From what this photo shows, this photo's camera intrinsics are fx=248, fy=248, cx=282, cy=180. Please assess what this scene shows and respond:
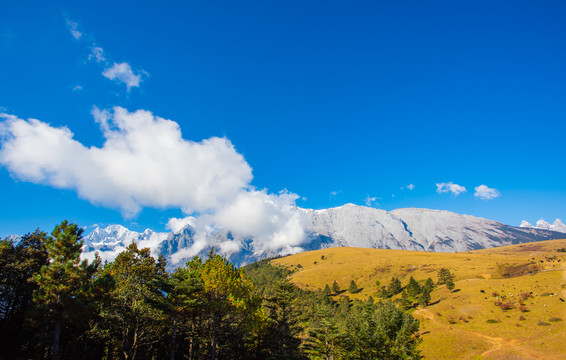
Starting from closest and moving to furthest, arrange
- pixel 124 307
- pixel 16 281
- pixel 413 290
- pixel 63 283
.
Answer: pixel 63 283 < pixel 124 307 < pixel 16 281 < pixel 413 290

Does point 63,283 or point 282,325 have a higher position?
point 63,283

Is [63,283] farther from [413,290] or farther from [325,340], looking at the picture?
[413,290]

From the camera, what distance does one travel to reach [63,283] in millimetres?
23016

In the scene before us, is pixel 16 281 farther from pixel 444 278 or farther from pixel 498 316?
pixel 444 278

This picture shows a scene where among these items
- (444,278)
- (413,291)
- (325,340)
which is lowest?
(413,291)

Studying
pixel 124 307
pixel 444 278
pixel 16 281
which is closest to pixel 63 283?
pixel 124 307

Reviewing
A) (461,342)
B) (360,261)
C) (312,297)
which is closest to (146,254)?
(461,342)

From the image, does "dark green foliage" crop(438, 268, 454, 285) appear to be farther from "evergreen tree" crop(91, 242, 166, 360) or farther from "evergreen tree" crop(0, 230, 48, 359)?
"evergreen tree" crop(0, 230, 48, 359)

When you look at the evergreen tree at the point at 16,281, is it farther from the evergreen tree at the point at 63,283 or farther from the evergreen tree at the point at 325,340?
the evergreen tree at the point at 325,340

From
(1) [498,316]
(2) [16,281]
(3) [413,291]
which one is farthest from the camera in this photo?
(3) [413,291]

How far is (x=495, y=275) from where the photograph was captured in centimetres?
9919

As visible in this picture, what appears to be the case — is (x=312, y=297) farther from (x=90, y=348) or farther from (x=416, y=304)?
(x=90, y=348)

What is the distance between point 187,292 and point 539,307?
275 ft

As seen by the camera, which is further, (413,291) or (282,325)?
(413,291)
